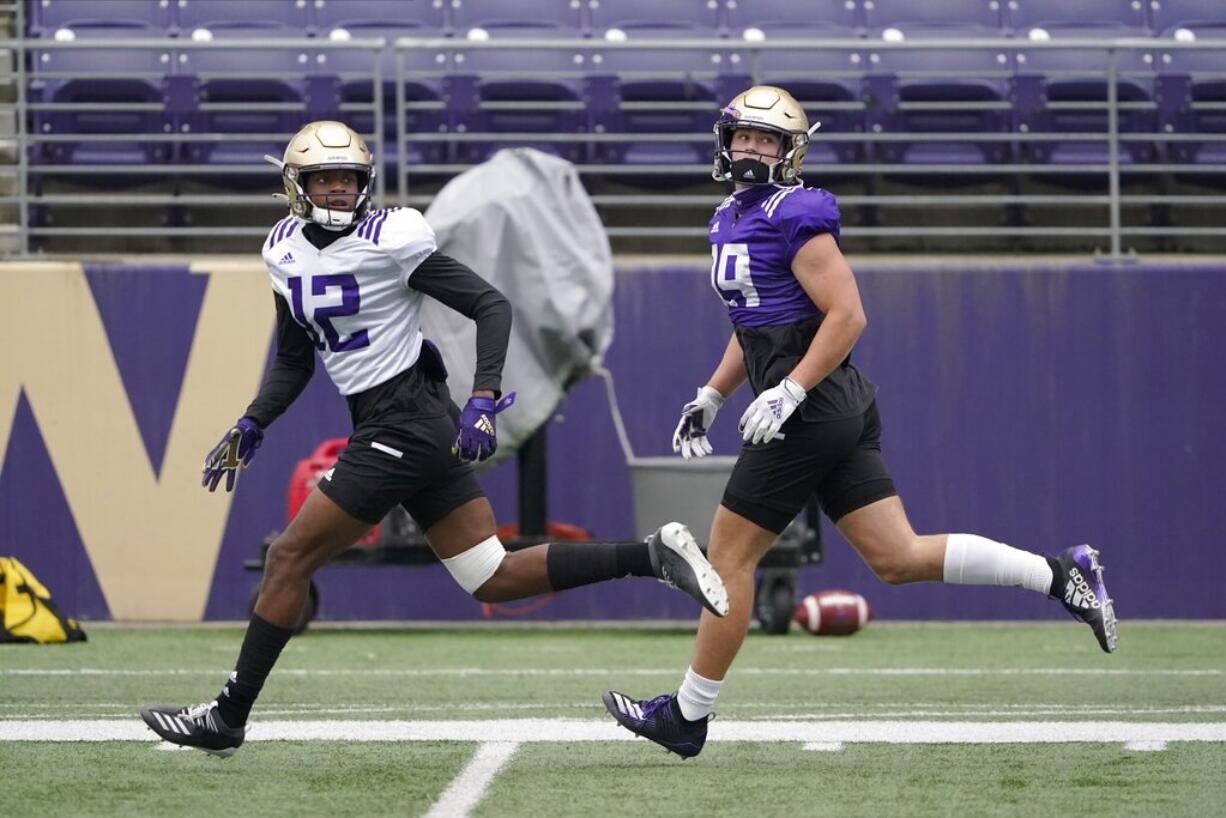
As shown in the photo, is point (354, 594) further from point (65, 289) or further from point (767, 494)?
point (767, 494)

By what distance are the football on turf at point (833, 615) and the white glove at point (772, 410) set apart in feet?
17.5

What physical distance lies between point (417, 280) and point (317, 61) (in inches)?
305

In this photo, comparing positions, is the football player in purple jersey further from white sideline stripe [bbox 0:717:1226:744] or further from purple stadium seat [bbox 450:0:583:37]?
purple stadium seat [bbox 450:0:583:37]


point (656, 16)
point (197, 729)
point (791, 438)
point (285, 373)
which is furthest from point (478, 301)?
point (656, 16)

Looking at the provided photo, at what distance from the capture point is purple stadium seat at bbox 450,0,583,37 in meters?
13.2

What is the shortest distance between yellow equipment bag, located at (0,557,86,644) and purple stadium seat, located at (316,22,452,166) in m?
3.64

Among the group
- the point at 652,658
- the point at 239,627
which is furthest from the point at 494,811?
the point at 239,627

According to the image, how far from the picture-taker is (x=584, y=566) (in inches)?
218

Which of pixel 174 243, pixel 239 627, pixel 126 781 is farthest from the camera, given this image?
pixel 174 243

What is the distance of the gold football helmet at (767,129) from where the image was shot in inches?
218

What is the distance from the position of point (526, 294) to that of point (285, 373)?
4.78 meters

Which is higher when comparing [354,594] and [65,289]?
[65,289]

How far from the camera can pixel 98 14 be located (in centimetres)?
1320

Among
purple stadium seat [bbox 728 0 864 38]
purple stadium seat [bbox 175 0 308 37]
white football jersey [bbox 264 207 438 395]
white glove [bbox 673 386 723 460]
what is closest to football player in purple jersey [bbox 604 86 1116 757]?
white glove [bbox 673 386 723 460]
